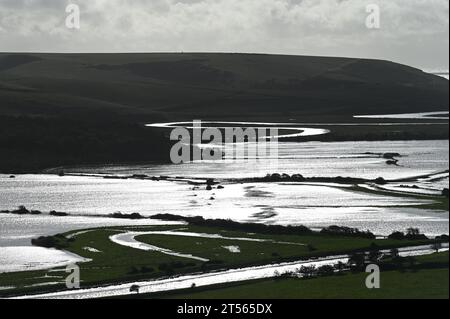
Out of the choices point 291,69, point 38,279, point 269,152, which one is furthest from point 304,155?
point 291,69

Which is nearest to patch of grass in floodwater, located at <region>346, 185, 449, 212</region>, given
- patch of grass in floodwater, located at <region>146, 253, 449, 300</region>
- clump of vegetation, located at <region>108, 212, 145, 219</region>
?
clump of vegetation, located at <region>108, 212, 145, 219</region>

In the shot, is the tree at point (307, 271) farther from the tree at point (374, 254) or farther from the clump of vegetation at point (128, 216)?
the clump of vegetation at point (128, 216)

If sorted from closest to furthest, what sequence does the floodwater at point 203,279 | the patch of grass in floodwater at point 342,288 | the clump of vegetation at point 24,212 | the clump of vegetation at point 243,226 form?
the patch of grass in floodwater at point 342,288 → the floodwater at point 203,279 → the clump of vegetation at point 243,226 → the clump of vegetation at point 24,212

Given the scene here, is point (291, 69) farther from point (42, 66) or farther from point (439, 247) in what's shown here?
point (439, 247)

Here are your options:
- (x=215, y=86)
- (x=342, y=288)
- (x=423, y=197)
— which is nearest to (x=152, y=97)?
(x=215, y=86)

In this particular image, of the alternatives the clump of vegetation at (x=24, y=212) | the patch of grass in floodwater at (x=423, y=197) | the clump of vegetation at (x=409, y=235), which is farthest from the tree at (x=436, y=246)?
the clump of vegetation at (x=24, y=212)

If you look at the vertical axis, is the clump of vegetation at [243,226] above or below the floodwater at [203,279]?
above
